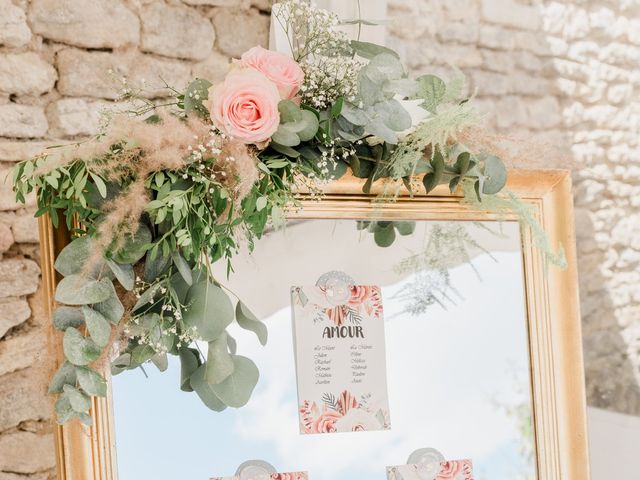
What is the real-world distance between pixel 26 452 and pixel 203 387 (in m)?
0.74

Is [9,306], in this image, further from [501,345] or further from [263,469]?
[501,345]

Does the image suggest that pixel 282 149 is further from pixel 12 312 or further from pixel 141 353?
pixel 12 312

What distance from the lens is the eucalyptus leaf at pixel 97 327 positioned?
46.2 inches

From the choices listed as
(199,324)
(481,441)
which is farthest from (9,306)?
(481,441)

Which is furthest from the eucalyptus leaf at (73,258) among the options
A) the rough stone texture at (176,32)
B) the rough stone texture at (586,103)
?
the rough stone texture at (586,103)

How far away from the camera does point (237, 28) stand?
7.25 feet

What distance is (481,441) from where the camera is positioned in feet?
5.05

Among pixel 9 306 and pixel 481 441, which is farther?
pixel 9 306

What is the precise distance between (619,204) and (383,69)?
5.96 ft

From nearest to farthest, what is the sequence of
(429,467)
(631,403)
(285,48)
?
1. (429,467)
2. (285,48)
3. (631,403)

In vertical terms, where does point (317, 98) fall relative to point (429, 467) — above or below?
above

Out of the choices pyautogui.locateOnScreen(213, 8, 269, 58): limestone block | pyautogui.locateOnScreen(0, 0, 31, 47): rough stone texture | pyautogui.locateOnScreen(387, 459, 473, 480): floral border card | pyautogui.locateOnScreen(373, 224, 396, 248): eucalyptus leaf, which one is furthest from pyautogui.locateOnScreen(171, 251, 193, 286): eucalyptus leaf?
pyautogui.locateOnScreen(213, 8, 269, 58): limestone block

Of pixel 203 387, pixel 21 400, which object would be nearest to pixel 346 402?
pixel 203 387

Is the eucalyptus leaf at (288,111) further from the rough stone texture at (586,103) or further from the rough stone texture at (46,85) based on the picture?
the rough stone texture at (586,103)
